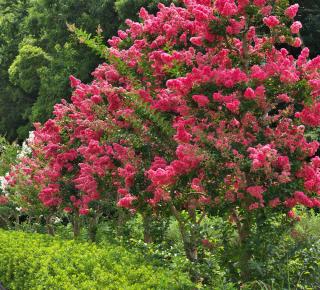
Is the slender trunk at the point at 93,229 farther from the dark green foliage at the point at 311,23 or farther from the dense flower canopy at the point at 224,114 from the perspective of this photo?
the dark green foliage at the point at 311,23

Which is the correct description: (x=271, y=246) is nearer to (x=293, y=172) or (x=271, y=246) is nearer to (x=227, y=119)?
(x=293, y=172)

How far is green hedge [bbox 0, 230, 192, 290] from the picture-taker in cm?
673

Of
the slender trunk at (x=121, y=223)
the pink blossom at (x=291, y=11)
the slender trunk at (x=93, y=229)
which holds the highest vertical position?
the pink blossom at (x=291, y=11)

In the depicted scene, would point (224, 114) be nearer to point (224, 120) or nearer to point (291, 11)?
point (224, 120)

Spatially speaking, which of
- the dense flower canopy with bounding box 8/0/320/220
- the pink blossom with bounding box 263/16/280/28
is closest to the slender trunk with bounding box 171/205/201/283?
the dense flower canopy with bounding box 8/0/320/220

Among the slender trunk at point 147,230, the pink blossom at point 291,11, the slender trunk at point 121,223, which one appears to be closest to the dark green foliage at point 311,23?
the slender trunk at point 121,223

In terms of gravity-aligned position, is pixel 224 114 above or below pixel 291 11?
below

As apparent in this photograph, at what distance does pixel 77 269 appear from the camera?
7.70 metres

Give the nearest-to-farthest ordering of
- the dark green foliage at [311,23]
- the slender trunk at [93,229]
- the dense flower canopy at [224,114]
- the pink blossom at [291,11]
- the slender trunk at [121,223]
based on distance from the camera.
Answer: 1. the dense flower canopy at [224,114]
2. the pink blossom at [291,11]
3. the slender trunk at [121,223]
4. the slender trunk at [93,229]
5. the dark green foliage at [311,23]

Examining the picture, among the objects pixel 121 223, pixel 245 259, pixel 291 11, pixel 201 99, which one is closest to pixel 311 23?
pixel 121 223

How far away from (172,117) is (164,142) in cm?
40

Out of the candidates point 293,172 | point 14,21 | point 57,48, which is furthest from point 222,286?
point 14,21

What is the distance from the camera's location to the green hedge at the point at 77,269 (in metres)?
6.73

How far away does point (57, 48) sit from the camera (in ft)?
83.1
